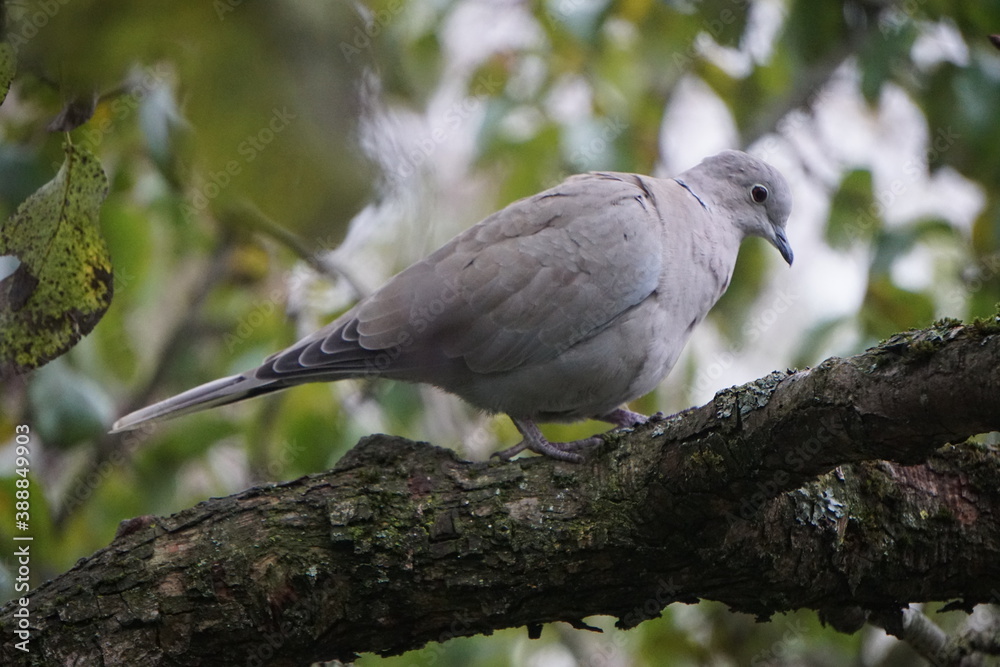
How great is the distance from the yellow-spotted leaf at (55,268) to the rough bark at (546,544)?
1.02 m

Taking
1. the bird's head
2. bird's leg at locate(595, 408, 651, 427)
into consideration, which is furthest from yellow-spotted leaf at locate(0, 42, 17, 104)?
the bird's head

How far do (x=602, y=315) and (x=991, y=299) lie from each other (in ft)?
4.82

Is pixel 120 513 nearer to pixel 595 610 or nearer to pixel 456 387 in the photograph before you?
pixel 456 387

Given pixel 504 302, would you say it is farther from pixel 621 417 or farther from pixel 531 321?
pixel 621 417

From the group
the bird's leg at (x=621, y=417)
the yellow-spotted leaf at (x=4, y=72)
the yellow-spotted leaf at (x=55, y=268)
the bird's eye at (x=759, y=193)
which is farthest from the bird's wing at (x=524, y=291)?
the yellow-spotted leaf at (x=4, y=72)

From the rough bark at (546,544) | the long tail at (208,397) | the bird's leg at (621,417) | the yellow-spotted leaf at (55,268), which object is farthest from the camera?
the bird's leg at (621,417)

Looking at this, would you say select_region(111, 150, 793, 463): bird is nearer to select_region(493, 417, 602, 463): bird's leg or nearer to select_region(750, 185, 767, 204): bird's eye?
select_region(493, 417, 602, 463): bird's leg

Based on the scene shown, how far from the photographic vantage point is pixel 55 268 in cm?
133

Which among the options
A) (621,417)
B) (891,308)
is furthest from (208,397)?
(891,308)

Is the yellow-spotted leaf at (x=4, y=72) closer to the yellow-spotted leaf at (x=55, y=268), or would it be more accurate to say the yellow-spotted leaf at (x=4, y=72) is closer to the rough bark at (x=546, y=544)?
Answer: the yellow-spotted leaf at (x=55, y=268)

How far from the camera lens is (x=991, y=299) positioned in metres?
3.40

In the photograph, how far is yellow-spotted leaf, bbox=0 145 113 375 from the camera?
1271 mm

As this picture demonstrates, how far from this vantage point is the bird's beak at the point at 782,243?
4.23 meters

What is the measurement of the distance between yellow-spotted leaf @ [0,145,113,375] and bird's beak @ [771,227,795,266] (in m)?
3.47
